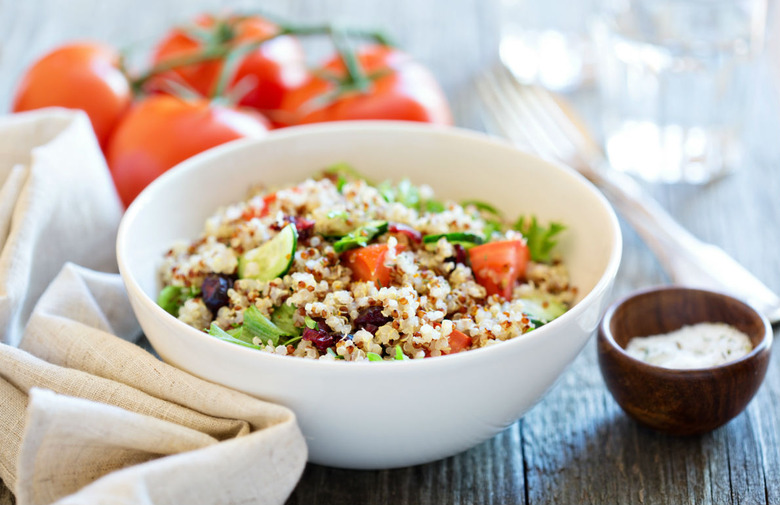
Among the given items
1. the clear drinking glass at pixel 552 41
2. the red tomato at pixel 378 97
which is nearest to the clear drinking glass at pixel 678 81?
the clear drinking glass at pixel 552 41

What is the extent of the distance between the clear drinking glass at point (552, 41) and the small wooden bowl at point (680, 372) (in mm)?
1581

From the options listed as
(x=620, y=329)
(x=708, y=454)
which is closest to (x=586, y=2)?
(x=620, y=329)

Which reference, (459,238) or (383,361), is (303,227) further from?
(383,361)

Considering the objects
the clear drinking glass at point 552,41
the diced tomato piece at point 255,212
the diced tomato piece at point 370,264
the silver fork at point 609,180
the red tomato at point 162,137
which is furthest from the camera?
the clear drinking glass at point 552,41

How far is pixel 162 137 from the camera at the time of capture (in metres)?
2.31

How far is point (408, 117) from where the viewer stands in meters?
2.51

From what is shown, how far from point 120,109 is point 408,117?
90 centimetres

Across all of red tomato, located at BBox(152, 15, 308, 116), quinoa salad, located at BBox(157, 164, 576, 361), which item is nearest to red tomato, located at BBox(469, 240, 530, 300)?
quinoa salad, located at BBox(157, 164, 576, 361)

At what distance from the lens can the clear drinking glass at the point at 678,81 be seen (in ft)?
8.15

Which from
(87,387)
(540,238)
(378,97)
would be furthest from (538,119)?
(87,387)

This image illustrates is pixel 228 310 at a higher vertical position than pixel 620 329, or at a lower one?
higher

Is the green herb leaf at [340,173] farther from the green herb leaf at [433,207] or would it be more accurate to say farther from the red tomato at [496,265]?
the red tomato at [496,265]

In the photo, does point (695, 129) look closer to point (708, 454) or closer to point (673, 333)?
point (673, 333)

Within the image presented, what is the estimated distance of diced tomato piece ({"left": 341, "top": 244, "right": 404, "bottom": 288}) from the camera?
1525mm
